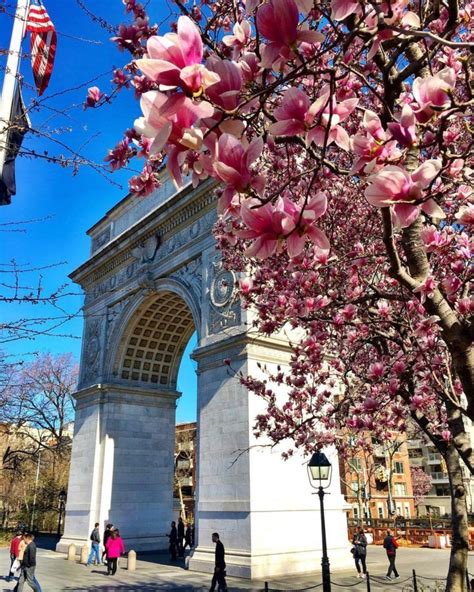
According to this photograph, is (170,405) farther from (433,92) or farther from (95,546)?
(433,92)

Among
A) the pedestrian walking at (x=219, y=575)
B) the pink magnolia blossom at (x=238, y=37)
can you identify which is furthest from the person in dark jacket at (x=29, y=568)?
the pink magnolia blossom at (x=238, y=37)

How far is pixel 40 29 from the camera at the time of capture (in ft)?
23.5

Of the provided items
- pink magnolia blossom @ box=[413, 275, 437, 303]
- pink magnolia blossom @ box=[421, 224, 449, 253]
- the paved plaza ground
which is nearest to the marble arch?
the paved plaza ground

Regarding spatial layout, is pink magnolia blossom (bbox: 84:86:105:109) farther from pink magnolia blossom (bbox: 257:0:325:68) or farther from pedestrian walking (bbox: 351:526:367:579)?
pedestrian walking (bbox: 351:526:367:579)

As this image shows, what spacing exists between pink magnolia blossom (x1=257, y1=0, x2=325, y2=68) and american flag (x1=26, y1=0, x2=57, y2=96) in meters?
5.82

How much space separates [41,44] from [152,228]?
1403 cm

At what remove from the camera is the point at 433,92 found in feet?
7.61

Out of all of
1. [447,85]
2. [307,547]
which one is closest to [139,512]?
[307,547]

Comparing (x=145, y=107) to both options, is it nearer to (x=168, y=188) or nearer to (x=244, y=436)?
(x=244, y=436)

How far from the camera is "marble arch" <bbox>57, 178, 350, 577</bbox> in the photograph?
1455 centimetres

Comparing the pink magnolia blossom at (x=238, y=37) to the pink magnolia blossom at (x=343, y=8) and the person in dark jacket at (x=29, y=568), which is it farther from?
the person in dark jacket at (x=29, y=568)

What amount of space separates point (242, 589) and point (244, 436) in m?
3.85

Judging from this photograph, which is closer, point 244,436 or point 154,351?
point 244,436

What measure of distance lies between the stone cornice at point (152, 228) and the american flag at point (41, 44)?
8.13 m
